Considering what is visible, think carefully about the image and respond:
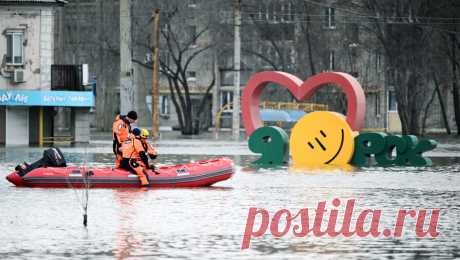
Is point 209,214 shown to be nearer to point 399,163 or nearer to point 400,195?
point 400,195

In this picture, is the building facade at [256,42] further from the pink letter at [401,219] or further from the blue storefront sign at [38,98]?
the pink letter at [401,219]

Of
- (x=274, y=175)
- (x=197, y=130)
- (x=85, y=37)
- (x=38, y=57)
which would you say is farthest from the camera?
(x=85, y=37)

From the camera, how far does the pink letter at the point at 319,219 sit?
65.2ft

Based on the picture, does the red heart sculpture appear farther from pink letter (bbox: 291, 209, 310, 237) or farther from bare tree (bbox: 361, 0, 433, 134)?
bare tree (bbox: 361, 0, 433, 134)

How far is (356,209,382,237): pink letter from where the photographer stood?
1998 cm

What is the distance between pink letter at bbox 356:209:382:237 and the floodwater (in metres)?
0.25

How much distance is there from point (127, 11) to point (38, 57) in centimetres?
2014

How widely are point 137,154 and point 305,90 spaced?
16209 millimetres

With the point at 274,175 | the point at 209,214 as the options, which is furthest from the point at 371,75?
the point at 209,214

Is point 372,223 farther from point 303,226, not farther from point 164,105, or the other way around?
point 164,105

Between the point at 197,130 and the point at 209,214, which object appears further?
the point at 197,130

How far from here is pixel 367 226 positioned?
2114 centimetres

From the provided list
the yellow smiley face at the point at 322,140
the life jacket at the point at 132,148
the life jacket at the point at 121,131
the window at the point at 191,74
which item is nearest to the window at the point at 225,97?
the window at the point at 191,74

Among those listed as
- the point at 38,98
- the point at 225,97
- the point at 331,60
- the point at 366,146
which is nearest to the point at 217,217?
the point at 366,146
